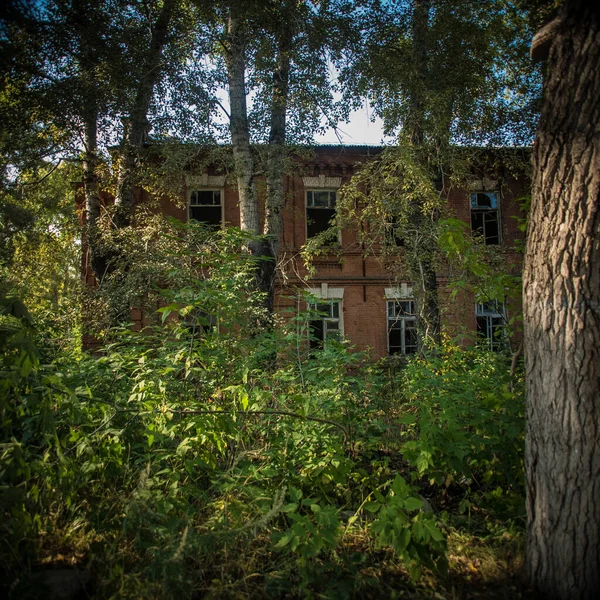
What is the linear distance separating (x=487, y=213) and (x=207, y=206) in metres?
9.70

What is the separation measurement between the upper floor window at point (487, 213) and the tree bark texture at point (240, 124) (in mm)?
9712

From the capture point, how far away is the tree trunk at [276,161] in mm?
10070

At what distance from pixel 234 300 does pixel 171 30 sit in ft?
30.4

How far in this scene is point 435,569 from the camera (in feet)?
9.11

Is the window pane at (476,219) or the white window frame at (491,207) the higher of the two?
the white window frame at (491,207)

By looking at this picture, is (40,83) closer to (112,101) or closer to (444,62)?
(112,101)

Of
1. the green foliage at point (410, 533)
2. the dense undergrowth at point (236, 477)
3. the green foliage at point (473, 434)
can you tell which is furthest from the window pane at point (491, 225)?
the green foliage at point (410, 533)

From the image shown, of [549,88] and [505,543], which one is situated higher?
[549,88]

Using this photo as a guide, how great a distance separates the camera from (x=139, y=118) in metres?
10.2

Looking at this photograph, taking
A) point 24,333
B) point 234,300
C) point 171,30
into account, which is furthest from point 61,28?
point 24,333

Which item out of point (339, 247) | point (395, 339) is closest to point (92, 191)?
point (339, 247)

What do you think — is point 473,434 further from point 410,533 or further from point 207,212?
point 207,212

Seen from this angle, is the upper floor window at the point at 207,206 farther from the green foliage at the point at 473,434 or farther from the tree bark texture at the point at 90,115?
the green foliage at the point at 473,434

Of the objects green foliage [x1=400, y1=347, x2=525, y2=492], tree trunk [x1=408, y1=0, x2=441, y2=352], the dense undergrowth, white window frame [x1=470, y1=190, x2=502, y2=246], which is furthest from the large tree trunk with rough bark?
white window frame [x1=470, y1=190, x2=502, y2=246]
